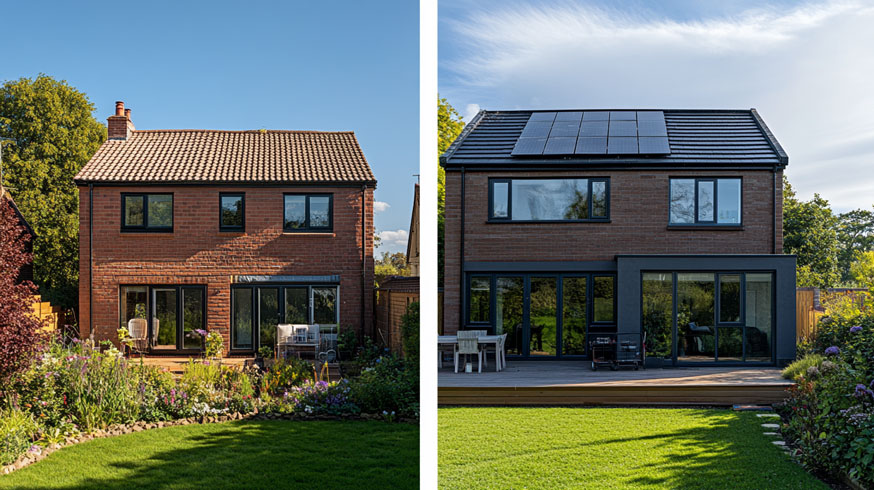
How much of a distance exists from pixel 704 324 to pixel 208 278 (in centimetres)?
676

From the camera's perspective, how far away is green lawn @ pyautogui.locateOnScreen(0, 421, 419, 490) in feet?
10.1

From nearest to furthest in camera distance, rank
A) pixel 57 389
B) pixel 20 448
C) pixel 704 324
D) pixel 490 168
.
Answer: pixel 20 448
pixel 57 389
pixel 704 324
pixel 490 168

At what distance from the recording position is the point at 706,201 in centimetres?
899

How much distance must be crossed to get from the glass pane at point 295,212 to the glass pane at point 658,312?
19.6 feet

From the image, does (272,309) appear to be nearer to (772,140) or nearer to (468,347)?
(468,347)

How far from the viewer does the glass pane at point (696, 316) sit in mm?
7973

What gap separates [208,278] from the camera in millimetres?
3297

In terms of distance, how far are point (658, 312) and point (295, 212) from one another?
6105mm

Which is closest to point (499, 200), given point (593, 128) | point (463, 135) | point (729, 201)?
point (463, 135)

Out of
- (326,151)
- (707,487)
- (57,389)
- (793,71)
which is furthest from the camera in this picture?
(793,71)

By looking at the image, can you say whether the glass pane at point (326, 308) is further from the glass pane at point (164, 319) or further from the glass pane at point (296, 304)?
the glass pane at point (164, 319)

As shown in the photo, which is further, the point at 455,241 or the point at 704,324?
the point at 455,241

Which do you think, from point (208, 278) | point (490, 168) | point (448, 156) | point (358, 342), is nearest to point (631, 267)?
point (490, 168)

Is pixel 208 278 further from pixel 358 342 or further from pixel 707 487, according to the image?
pixel 707 487
